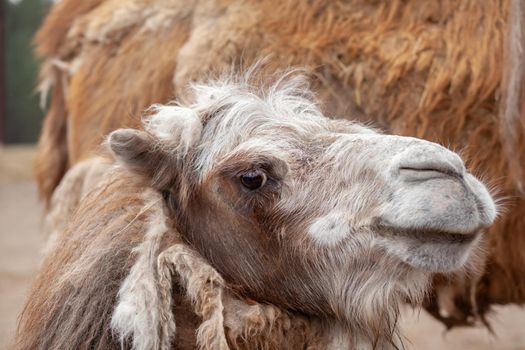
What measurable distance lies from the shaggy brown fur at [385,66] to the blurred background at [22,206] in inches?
94.7

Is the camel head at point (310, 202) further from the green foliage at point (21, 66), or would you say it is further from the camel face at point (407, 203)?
the green foliage at point (21, 66)

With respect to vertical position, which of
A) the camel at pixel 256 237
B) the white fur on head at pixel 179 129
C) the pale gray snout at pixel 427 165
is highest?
the pale gray snout at pixel 427 165

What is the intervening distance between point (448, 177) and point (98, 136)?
2.34 m

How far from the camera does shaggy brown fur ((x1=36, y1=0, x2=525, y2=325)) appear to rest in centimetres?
396

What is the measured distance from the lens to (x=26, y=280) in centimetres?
916

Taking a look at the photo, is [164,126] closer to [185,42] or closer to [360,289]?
[360,289]

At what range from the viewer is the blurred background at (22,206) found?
739 cm

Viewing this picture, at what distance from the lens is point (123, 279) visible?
2904mm

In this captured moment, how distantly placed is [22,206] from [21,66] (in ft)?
14.2

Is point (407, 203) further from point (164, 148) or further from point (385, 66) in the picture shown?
point (385, 66)

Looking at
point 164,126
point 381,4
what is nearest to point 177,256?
point 164,126

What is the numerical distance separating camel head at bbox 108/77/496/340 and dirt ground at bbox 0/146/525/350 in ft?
1.94

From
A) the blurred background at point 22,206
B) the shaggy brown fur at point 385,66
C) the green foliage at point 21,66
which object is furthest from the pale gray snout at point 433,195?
the green foliage at point 21,66

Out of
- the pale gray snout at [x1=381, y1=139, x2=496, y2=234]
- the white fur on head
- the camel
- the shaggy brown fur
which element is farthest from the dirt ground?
the white fur on head
